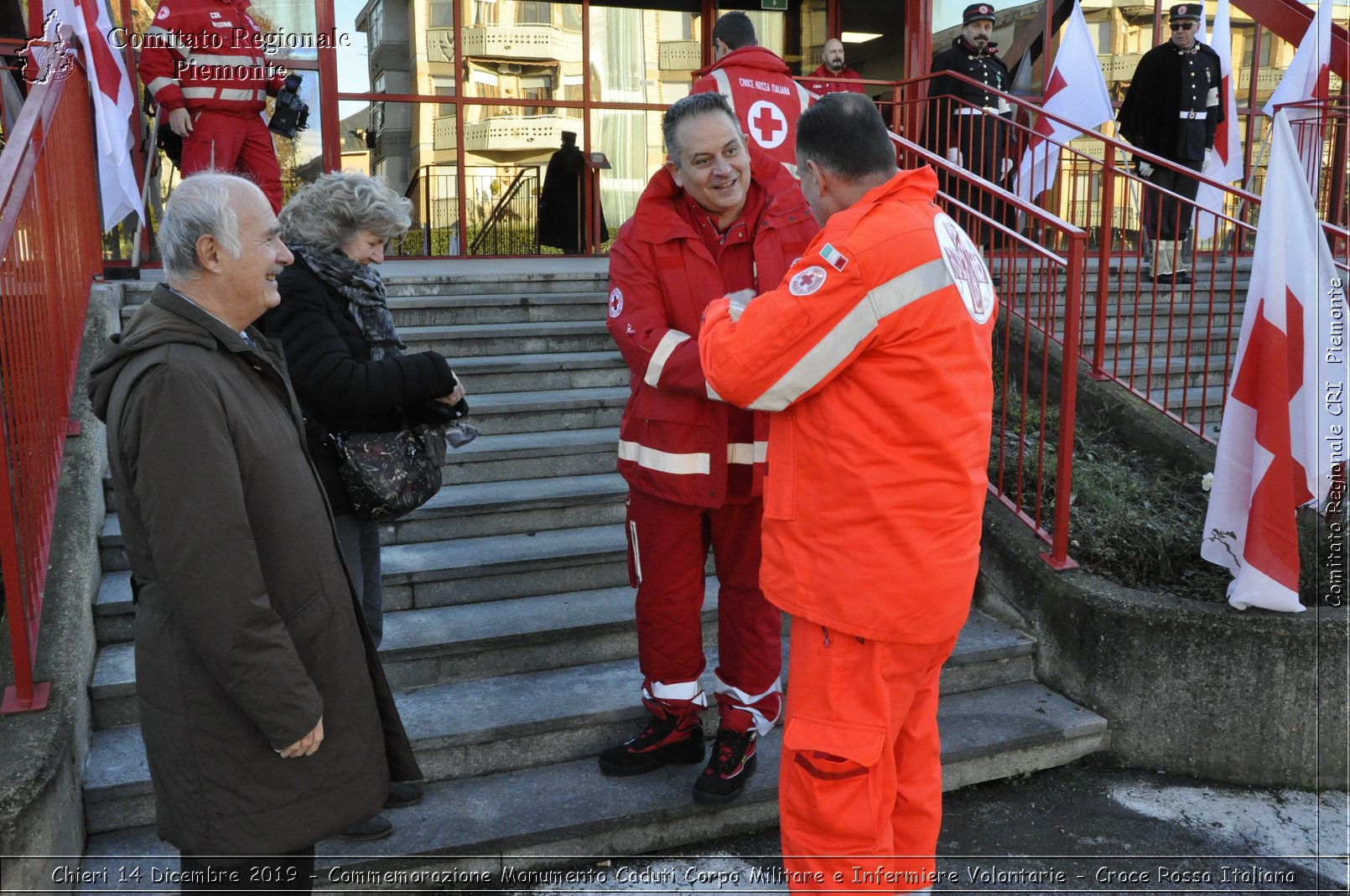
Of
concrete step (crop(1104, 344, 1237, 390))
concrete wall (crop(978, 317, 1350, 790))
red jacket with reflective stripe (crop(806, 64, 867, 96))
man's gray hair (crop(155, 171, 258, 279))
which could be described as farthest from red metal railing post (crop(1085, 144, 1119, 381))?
man's gray hair (crop(155, 171, 258, 279))

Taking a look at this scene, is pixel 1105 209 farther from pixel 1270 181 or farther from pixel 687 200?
pixel 687 200

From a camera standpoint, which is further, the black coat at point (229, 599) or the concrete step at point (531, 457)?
the concrete step at point (531, 457)

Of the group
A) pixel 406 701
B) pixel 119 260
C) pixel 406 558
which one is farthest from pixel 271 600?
pixel 119 260

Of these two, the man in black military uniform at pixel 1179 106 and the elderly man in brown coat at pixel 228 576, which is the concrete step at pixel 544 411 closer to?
the elderly man in brown coat at pixel 228 576

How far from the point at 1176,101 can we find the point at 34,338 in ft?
25.8

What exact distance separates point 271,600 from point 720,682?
158 centimetres

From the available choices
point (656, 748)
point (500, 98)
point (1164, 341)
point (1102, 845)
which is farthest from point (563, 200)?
point (1102, 845)

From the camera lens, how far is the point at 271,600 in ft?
6.42

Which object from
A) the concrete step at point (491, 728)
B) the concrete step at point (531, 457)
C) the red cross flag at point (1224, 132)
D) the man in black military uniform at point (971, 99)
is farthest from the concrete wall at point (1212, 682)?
the red cross flag at point (1224, 132)

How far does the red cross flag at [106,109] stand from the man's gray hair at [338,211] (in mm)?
2959

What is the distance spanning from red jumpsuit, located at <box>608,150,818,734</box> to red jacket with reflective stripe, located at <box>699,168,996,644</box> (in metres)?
0.54

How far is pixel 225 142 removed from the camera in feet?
18.3

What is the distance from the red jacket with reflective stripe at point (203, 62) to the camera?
546cm

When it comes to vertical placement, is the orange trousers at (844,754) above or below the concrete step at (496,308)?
below
